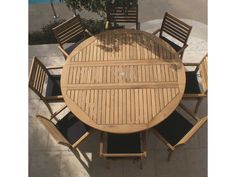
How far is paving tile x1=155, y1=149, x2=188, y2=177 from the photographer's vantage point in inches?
191

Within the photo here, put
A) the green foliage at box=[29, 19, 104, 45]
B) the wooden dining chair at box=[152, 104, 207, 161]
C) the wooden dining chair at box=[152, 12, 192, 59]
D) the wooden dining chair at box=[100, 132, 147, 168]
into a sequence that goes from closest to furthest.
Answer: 1. the wooden dining chair at box=[100, 132, 147, 168]
2. the wooden dining chair at box=[152, 104, 207, 161]
3. the wooden dining chair at box=[152, 12, 192, 59]
4. the green foliage at box=[29, 19, 104, 45]

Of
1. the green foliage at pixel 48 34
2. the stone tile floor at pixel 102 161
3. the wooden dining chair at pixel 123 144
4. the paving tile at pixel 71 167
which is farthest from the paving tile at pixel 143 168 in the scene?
the green foliage at pixel 48 34

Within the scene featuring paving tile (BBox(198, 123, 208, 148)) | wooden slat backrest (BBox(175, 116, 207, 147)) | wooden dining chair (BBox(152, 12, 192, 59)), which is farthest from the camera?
wooden dining chair (BBox(152, 12, 192, 59))

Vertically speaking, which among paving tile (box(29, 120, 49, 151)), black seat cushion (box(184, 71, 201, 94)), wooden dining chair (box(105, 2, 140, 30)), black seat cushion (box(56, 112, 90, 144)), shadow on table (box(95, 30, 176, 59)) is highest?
wooden dining chair (box(105, 2, 140, 30))

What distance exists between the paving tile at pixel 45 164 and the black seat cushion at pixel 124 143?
1114 mm

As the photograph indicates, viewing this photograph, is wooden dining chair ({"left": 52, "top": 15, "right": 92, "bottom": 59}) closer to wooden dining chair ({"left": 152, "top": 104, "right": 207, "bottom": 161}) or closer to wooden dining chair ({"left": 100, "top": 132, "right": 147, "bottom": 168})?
wooden dining chair ({"left": 100, "top": 132, "right": 147, "bottom": 168})

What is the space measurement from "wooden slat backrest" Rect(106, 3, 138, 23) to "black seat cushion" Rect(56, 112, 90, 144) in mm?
2251

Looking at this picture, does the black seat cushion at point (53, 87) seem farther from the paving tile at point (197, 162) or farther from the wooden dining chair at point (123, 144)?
the paving tile at point (197, 162)

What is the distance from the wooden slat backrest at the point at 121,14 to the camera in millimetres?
5763

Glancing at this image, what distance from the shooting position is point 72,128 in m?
4.77

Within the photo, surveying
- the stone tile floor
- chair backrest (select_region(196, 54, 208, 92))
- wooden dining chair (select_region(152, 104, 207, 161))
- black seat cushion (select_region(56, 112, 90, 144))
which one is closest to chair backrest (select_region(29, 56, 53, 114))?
black seat cushion (select_region(56, 112, 90, 144))

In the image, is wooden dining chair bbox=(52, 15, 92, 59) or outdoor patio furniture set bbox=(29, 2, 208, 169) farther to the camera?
wooden dining chair bbox=(52, 15, 92, 59)

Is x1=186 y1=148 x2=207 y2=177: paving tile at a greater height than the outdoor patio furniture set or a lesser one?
lesser
